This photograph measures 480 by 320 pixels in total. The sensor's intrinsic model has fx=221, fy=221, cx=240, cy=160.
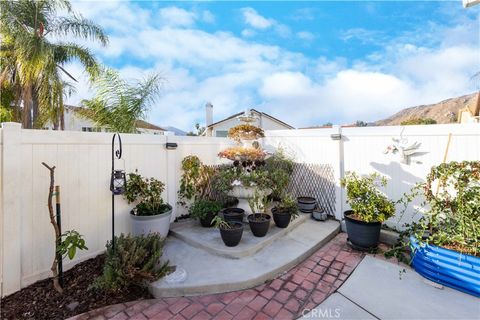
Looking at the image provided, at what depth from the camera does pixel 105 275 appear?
8.21ft

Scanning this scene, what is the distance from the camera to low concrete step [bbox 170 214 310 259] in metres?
3.32

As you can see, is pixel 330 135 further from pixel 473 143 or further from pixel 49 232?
pixel 49 232

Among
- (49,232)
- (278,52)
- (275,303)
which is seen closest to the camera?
(275,303)

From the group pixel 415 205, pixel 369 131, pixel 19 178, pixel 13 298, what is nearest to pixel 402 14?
pixel 369 131

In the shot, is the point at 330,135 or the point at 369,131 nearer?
the point at 369,131

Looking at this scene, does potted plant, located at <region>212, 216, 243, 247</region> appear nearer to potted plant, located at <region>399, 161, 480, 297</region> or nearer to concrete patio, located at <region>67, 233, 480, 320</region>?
concrete patio, located at <region>67, 233, 480, 320</region>

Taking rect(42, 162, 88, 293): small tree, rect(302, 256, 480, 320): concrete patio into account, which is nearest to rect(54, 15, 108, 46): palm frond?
rect(42, 162, 88, 293): small tree

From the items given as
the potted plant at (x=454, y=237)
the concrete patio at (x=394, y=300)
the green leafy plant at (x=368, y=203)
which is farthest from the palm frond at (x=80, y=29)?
the potted plant at (x=454, y=237)

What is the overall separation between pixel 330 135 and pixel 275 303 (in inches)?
137

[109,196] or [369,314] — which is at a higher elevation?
[109,196]

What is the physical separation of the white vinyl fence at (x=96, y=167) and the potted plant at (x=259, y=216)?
1727 mm

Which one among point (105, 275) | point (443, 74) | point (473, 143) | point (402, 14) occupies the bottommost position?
point (105, 275)

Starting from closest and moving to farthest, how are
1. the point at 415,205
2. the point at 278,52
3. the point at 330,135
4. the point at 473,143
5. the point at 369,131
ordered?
the point at 473,143
the point at 415,205
the point at 369,131
the point at 330,135
the point at 278,52

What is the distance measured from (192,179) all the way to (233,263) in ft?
7.28
